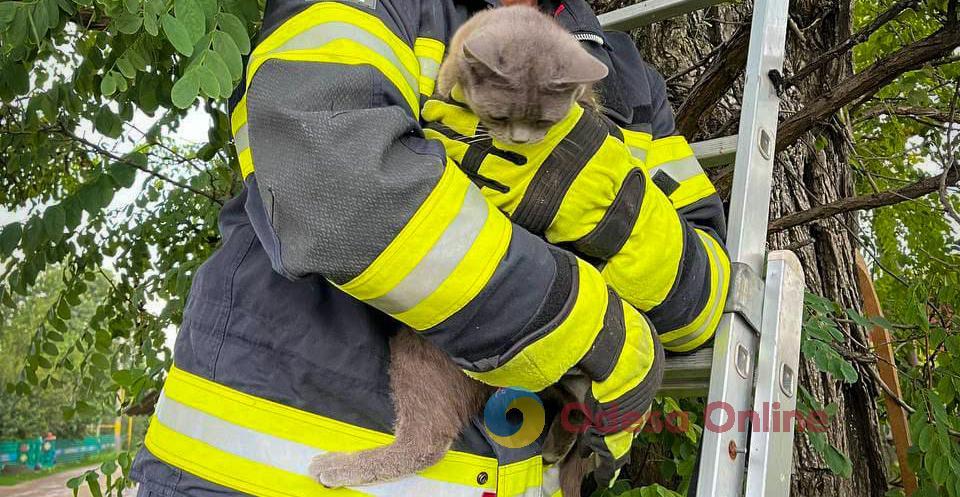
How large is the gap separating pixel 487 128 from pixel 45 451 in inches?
627

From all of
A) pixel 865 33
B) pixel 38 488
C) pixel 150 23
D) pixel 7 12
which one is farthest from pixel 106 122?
pixel 38 488

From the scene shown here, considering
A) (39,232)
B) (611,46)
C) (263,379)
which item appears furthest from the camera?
(39,232)

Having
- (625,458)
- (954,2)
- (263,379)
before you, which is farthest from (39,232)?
(954,2)

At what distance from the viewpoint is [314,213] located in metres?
1.21

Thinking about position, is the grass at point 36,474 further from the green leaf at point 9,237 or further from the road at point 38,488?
the green leaf at point 9,237

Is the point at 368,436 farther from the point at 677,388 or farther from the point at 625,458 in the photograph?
the point at 677,388

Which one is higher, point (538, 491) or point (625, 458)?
point (625, 458)

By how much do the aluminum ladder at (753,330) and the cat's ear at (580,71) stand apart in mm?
463

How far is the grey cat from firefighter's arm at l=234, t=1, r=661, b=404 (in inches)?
7.1

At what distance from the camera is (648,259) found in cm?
156

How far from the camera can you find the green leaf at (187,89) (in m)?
1.62

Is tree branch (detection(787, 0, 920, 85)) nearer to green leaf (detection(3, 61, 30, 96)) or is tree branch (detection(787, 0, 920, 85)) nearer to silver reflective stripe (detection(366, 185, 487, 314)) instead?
silver reflective stripe (detection(366, 185, 487, 314))

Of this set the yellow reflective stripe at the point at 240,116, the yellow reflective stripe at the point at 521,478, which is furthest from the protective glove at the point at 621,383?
the yellow reflective stripe at the point at 240,116

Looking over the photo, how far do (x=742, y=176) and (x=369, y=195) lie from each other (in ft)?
3.46
